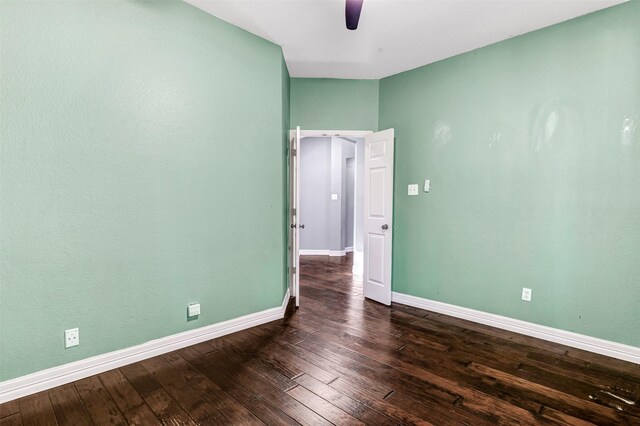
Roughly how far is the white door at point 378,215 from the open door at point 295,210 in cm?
97

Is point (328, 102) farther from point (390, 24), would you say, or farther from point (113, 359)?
point (113, 359)

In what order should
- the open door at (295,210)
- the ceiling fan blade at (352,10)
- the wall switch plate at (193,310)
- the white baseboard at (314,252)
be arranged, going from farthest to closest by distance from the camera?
the white baseboard at (314,252) < the open door at (295,210) < the wall switch plate at (193,310) < the ceiling fan blade at (352,10)

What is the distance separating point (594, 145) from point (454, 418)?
2.51 metres

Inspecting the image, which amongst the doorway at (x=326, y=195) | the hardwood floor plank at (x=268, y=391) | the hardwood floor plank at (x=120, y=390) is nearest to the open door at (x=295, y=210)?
the hardwood floor plank at (x=268, y=391)

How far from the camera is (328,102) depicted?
3.99 m

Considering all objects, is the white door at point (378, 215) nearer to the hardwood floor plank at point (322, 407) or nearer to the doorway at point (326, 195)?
the hardwood floor plank at point (322, 407)

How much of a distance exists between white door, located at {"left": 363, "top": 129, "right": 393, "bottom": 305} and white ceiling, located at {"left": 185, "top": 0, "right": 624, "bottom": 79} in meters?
0.96

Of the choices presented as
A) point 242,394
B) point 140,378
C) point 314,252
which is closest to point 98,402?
point 140,378

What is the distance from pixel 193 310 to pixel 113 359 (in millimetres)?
625

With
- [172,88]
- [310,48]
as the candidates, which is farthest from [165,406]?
[310,48]

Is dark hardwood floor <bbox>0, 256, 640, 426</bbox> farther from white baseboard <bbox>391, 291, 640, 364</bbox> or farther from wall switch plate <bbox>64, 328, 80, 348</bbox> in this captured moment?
wall switch plate <bbox>64, 328, 80, 348</bbox>

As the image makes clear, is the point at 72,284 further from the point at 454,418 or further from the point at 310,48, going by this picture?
the point at 310,48

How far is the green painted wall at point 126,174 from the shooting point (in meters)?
1.87

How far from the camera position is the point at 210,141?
2.73 m
